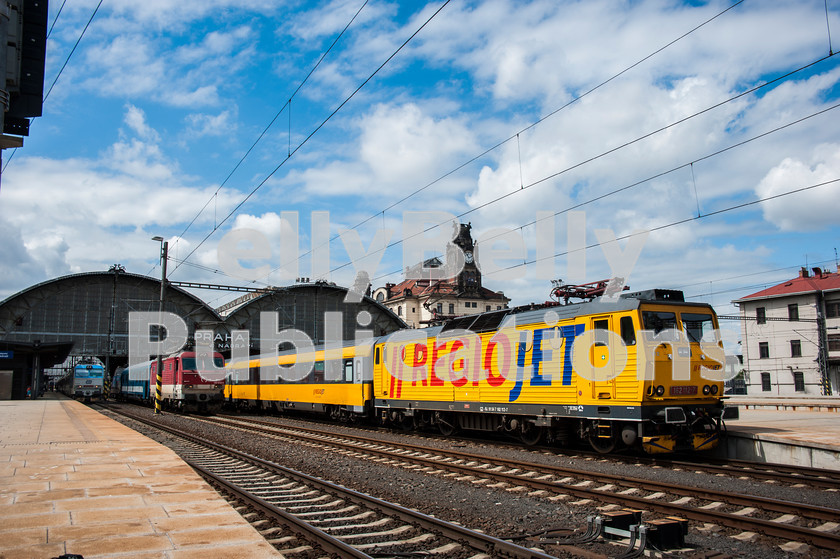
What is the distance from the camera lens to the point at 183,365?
102 ft

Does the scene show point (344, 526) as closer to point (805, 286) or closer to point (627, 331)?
point (627, 331)

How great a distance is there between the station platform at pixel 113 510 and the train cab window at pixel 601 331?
8.08 m

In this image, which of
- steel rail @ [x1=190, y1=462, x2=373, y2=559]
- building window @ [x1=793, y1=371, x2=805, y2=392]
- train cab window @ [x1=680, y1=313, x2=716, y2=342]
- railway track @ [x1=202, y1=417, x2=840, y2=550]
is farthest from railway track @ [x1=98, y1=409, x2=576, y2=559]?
building window @ [x1=793, y1=371, x2=805, y2=392]

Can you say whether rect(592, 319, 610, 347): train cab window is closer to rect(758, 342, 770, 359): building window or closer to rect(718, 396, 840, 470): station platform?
rect(718, 396, 840, 470): station platform

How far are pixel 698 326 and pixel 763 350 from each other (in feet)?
143

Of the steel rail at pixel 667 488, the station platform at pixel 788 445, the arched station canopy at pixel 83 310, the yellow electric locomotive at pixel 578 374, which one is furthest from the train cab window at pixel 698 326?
the arched station canopy at pixel 83 310

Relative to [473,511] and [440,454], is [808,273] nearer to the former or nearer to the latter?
[440,454]

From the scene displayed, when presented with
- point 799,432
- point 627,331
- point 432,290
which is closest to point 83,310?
point 432,290

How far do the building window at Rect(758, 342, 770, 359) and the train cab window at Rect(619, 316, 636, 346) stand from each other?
147 ft

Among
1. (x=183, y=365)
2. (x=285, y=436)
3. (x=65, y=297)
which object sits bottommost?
→ (x=285, y=436)

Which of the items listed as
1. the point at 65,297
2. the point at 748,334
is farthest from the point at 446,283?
the point at 65,297

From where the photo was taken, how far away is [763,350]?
50.1 metres

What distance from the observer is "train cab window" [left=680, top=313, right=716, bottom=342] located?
42.2 ft

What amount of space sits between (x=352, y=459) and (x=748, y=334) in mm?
48052
